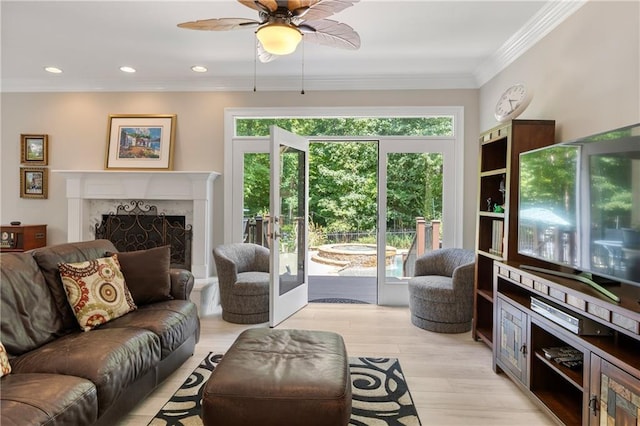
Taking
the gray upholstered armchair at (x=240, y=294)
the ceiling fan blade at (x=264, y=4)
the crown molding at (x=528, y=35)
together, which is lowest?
the gray upholstered armchair at (x=240, y=294)

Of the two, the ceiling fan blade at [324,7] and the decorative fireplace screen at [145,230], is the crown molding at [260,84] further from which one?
the ceiling fan blade at [324,7]

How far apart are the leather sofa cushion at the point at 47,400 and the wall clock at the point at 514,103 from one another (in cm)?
319

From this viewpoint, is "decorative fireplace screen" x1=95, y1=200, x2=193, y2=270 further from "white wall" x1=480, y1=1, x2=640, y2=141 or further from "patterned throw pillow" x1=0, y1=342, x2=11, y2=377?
"white wall" x1=480, y1=1, x2=640, y2=141

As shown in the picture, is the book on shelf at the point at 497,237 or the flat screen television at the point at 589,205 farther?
the book on shelf at the point at 497,237

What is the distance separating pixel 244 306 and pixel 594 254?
2917 millimetres

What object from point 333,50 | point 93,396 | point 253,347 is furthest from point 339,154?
point 93,396

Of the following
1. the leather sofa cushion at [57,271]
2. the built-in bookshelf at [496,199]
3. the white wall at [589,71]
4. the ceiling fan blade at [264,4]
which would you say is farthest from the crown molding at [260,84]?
the leather sofa cushion at [57,271]

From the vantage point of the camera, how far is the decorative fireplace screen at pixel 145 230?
4.37m

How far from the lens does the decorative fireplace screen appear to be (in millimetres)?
4371

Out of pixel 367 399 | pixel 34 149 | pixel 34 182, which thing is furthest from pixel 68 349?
pixel 34 149

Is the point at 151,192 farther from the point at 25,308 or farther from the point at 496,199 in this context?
the point at 496,199

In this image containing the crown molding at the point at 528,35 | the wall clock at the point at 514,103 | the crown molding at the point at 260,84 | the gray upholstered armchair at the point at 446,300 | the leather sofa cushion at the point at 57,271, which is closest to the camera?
the leather sofa cushion at the point at 57,271

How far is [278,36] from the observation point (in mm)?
1913

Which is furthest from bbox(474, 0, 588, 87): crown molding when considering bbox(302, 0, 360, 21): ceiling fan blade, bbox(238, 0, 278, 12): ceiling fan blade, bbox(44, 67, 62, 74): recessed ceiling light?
bbox(44, 67, 62, 74): recessed ceiling light
